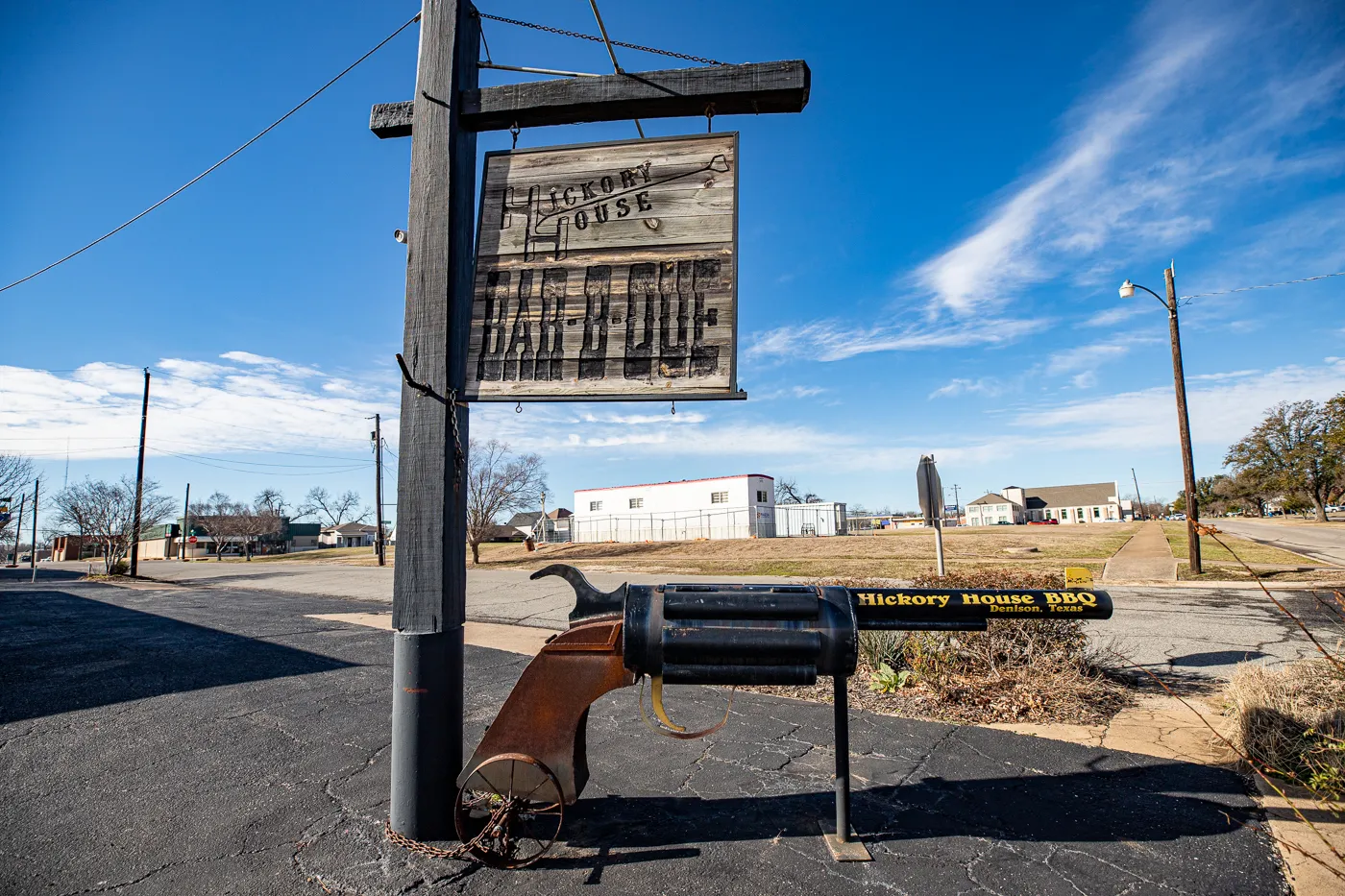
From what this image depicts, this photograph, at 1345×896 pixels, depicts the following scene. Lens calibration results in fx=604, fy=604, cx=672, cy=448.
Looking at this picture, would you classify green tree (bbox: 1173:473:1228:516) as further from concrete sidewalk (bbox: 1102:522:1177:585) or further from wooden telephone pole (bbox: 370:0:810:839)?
wooden telephone pole (bbox: 370:0:810:839)

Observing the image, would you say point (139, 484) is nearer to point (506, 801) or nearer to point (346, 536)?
point (506, 801)

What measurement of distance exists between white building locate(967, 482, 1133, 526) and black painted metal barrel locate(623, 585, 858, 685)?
4593 inches

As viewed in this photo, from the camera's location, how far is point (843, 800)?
9.92 ft

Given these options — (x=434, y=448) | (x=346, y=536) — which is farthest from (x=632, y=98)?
(x=346, y=536)

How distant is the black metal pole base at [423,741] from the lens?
3.04 meters

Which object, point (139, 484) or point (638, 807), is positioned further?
point (139, 484)

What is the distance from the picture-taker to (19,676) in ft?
22.3

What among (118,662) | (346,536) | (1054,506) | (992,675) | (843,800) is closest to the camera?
(843,800)

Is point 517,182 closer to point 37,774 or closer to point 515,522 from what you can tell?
point 37,774

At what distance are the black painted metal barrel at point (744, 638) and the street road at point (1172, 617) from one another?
5.48m

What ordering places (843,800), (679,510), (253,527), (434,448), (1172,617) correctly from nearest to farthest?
(843,800)
(434,448)
(1172,617)
(679,510)
(253,527)

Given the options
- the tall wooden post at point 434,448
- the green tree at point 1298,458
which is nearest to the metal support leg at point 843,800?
the tall wooden post at point 434,448

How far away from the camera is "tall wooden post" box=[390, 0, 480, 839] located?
3.05 m

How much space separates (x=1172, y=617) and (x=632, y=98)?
40.3ft
